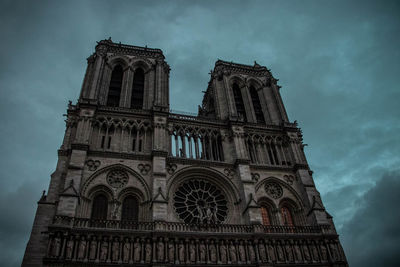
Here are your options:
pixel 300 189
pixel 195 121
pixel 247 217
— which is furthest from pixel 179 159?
pixel 300 189

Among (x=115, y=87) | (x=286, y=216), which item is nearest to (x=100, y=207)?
(x=115, y=87)

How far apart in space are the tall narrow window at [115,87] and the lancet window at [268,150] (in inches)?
535

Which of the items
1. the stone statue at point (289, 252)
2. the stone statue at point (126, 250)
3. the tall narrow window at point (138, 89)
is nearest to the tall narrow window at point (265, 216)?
the stone statue at point (289, 252)

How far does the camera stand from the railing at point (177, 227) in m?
19.0

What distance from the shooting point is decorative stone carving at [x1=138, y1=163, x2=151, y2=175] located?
23531mm

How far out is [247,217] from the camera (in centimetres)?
2262

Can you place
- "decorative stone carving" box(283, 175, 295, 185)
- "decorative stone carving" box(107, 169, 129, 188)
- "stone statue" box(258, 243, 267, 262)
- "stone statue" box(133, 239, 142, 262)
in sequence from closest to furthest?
"stone statue" box(133, 239, 142, 262) < "stone statue" box(258, 243, 267, 262) < "decorative stone carving" box(107, 169, 129, 188) < "decorative stone carving" box(283, 175, 295, 185)

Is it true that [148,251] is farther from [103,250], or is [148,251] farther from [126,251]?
[103,250]

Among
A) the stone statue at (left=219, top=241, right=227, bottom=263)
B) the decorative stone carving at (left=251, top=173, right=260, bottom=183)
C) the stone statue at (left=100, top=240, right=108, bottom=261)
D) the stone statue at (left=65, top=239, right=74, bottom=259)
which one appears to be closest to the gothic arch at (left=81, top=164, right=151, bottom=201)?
the stone statue at (left=65, top=239, right=74, bottom=259)

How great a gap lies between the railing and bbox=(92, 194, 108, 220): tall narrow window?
4.19 feet

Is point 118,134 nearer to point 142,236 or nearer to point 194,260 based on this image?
point 142,236

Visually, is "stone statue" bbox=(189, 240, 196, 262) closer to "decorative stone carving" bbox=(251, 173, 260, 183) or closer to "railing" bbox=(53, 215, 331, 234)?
"railing" bbox=(53, 215, 331, 234)

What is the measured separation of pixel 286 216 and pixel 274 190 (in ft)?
7.67

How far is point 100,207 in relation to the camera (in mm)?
21688
